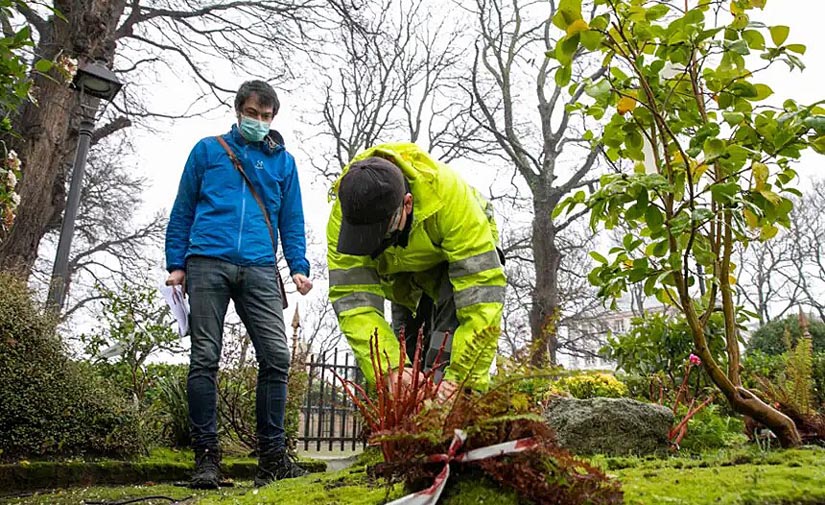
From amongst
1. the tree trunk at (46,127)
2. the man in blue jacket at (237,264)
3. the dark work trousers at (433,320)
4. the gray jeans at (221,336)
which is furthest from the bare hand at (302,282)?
the tree trunk at (46,127)

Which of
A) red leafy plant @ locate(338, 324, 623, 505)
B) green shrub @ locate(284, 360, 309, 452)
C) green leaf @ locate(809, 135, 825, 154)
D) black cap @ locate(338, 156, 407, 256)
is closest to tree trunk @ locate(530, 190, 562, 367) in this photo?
green shrub @ locate(284, 360, 309, 452)

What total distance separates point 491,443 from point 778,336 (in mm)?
13665

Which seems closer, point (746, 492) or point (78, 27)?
point (746, 492)

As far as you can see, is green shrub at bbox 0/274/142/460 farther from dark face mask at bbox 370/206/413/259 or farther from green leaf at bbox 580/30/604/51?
green leaf at bbox 580/30/604/51

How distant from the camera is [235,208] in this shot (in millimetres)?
3324

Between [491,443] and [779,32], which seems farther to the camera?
[779,32]

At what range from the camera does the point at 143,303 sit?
5.86m

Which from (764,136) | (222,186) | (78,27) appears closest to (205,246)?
(222,186)

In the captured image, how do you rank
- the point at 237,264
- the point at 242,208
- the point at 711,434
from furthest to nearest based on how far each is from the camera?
the point at 242,208 → the point at 237,264 → the point at 711,434

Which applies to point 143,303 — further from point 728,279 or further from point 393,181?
point 728,279

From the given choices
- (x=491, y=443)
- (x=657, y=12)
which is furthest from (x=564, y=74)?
(x=491, y=443)

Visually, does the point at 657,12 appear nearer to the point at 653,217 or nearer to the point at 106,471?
the point at 653,217

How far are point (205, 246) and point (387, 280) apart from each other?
105 centimetres

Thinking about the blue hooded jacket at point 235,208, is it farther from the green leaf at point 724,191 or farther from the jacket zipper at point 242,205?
the green leaf at point 724,191
